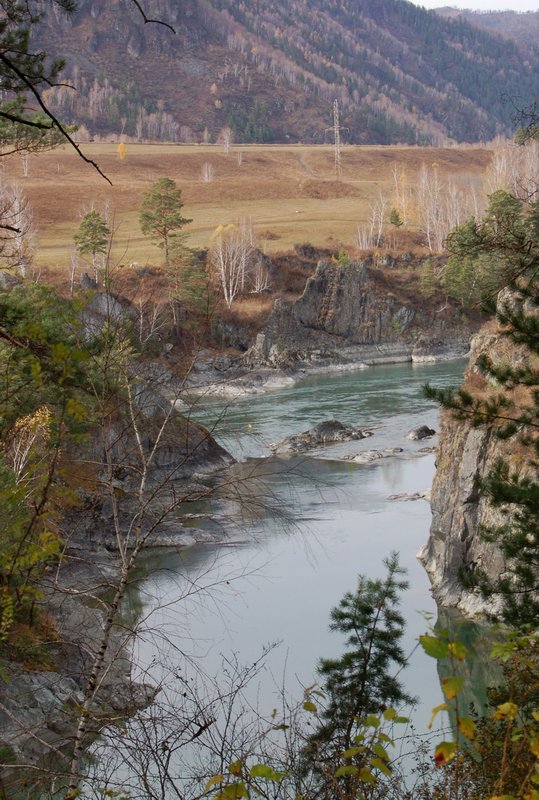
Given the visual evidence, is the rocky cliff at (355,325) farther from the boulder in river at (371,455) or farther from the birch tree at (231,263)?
the boulder in river at (371,455)

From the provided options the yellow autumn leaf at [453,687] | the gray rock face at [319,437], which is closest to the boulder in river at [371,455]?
the gray rock face at [319,437]

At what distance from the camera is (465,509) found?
20094mm

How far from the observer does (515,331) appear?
1037cm

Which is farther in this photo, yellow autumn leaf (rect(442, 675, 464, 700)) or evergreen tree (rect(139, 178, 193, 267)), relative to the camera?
evergreen tree (rect(139, 178, 193, 267))

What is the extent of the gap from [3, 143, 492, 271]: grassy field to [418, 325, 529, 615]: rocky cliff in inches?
2013

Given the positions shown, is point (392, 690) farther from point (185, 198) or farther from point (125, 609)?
point (185, 198)

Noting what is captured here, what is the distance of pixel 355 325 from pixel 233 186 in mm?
48597

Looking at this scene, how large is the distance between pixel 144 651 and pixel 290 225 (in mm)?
77415

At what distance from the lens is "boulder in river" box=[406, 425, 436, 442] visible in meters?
36.8

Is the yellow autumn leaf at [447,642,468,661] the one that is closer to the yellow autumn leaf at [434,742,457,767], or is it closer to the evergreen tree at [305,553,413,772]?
the yellow autumn leaf at [434,742,457,767]

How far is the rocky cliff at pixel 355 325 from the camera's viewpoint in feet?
216

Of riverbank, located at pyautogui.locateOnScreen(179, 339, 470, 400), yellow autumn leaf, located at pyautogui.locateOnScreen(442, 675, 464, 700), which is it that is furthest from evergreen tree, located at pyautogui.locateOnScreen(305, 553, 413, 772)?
riverbank, located at pyautogui.locateOnScreen(179, 339, 470, 400)

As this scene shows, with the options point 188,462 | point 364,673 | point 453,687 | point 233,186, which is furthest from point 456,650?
point 233,186

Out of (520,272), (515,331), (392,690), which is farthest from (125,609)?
(520,272)
